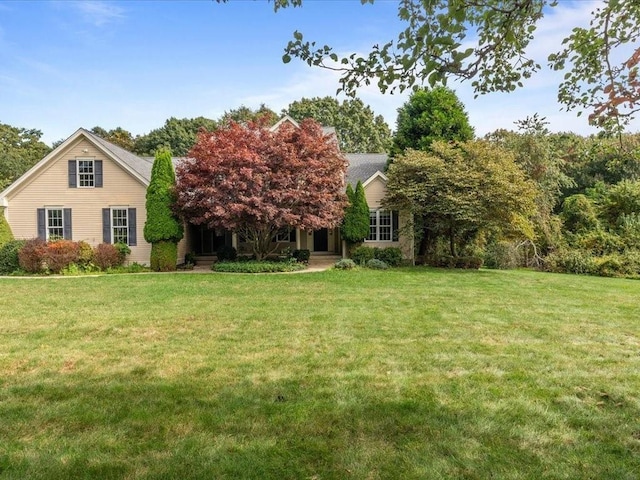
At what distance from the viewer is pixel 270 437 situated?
3.09 metres

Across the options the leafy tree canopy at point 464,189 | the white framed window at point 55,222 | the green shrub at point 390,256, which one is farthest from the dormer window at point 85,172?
the leafy tree canopy at point 464,189

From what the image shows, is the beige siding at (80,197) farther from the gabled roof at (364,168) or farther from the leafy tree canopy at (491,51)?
the leafy tree canopy at (491,51)

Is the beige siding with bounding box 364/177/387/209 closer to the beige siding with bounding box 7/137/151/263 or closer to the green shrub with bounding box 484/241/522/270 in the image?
the green shrub with bounding box 484/241/522/270

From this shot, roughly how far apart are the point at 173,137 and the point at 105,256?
25768 mm

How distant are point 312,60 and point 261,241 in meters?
13.9

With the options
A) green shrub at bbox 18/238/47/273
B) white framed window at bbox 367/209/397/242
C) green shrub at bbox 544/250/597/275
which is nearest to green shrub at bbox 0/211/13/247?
green shrub at bbox 18/238/47/273

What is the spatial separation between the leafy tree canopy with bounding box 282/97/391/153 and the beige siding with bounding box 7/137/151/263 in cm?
2537

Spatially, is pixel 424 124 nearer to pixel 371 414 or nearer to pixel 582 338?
pixel 582 338

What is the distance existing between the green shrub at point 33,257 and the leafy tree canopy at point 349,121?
95.6 ft

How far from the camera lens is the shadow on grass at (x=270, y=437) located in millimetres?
2664

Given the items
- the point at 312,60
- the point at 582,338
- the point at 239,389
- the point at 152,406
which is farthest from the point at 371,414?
the point at 582,338

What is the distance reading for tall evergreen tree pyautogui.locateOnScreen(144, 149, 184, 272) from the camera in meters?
16.0

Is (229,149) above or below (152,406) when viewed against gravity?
above

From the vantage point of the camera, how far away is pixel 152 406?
3637 mm
